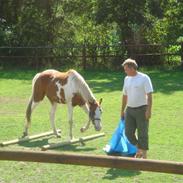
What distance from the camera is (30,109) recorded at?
37.6ft

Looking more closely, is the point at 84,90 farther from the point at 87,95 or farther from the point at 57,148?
the point at 57,148

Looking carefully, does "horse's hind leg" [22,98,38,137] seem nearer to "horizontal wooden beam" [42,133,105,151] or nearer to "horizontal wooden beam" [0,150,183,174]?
"horizontal wooden beam" [42,133,105,151]

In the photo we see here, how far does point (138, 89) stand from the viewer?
827 cm

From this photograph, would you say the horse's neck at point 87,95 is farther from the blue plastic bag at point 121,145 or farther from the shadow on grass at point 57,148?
the blue plastic bag at point 121,145

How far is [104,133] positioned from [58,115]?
3.08 m

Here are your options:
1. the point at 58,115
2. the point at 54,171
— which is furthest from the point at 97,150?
the point at 58,115

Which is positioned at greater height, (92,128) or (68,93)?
(68,93)

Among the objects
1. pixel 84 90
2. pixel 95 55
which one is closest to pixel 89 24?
pixel 95 55

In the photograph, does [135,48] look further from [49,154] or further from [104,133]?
[49,154]

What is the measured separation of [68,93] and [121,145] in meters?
2.22

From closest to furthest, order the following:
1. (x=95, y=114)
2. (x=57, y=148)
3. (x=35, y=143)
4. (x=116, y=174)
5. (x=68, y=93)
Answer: (x=116, y=174), (x=57, y=148), (x=95, y=114), (x=35, y=143), (x=68, y=93)

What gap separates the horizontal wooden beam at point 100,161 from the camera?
164 inches

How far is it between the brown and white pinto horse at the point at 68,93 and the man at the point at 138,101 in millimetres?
2129

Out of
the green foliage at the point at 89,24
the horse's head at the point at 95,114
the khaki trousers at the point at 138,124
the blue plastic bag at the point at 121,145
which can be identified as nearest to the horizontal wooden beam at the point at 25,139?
the horse's head at the point at 95,114
